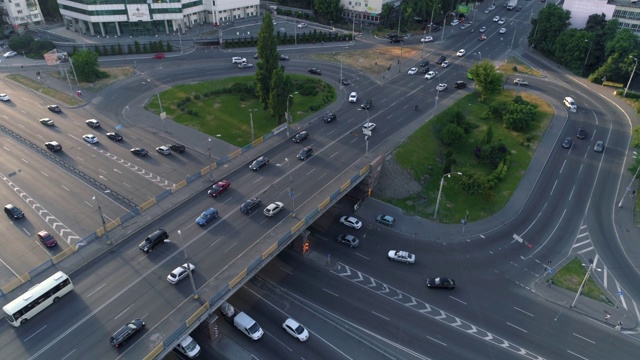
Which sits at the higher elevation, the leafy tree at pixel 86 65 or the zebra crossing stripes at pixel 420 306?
the leafy tree at pixel 86 65

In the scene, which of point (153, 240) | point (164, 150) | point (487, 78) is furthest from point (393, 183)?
point (164, 150)

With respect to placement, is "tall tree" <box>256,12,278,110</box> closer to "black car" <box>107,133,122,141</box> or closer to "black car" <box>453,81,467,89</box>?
"black car" <box>107,133,122,141</box>

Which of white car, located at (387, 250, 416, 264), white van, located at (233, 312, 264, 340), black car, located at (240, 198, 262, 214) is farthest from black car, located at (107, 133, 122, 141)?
white car, located at (387, 250, 416, 264)

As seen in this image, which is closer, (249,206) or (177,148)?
(249,206)

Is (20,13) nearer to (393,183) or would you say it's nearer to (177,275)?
(177,275)

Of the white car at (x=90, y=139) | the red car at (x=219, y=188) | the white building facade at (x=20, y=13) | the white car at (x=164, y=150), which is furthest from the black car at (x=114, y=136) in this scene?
the white building facade at (x=20, y=13)

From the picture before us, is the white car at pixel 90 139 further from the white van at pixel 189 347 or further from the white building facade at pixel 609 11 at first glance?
the white building facade at pixel 609 11
